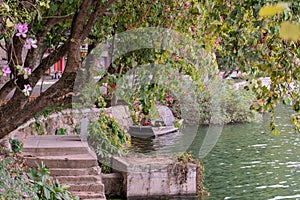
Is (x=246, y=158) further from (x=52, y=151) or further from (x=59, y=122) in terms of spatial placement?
(x=52, y=151)

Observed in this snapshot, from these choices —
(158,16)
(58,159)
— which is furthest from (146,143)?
(158,16)

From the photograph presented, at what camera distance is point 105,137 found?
26.5 ft

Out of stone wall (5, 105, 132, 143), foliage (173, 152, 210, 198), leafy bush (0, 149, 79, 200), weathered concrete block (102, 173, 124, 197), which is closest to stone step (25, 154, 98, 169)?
weathered concrete block (102, 173, 124, 197)

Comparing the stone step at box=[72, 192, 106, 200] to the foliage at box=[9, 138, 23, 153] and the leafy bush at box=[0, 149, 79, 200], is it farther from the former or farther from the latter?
the leafy bush at box=[0, 149, 79, 200]

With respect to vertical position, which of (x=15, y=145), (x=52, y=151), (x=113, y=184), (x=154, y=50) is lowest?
(x=113, y=184)

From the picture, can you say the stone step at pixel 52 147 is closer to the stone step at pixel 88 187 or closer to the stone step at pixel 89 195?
the stone step at pixel 88 187

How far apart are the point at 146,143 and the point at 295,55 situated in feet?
A: 30.6

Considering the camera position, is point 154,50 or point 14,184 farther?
point 154,50

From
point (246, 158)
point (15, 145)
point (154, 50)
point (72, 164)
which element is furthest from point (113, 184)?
point (246, 158)

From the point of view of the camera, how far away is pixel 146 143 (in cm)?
1194

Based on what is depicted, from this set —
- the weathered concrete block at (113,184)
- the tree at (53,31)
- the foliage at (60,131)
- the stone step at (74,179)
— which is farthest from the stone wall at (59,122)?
the tree at (53,31)

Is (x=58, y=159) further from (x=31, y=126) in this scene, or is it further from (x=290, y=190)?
(x=290, y=190)

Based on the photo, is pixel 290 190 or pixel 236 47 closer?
pixel 236 47

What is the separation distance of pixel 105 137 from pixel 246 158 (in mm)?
3580
